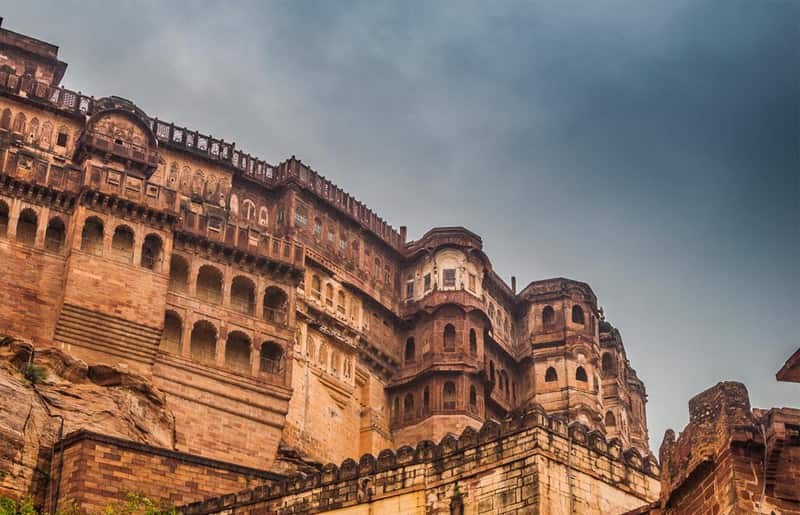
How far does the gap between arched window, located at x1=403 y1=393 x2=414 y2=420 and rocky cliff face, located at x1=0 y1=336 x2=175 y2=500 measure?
15.0 m

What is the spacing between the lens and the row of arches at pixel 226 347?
4628 cm

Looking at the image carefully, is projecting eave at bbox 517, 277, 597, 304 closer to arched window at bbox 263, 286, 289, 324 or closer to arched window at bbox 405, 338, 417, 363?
arched window at bbox 405, 338, 417, 363

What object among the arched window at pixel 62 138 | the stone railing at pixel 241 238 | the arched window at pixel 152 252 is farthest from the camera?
the arched window at pixel 62 138

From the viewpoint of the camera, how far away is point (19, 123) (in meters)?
50.2

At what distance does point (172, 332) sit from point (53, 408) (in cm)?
933

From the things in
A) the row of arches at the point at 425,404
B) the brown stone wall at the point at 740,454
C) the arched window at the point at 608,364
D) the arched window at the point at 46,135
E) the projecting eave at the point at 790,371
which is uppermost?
the arched window at the point at 46,135

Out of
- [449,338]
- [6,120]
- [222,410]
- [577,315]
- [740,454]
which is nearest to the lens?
[740,454]

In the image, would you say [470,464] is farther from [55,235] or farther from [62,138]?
[62,138]

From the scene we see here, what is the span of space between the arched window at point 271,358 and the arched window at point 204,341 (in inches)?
63.9

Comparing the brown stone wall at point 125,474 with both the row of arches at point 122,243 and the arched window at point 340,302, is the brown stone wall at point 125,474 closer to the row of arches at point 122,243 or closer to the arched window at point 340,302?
the row of arches at point 122,243

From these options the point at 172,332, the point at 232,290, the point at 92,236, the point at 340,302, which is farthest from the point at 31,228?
the point at 340,302

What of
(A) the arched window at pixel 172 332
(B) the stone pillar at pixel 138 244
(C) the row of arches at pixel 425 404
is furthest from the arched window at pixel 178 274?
(C) the row of arches at pixel 425 404

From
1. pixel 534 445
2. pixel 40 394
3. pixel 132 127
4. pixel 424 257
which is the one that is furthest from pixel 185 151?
pixel 534 445

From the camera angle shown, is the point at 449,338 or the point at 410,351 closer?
the point at 449,338
